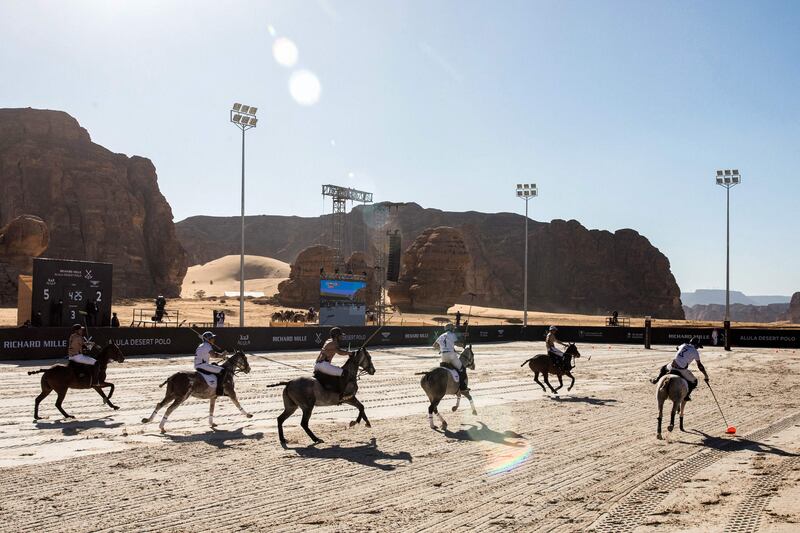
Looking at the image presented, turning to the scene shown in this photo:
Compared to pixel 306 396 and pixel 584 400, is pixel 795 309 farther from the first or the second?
pixel 306 396

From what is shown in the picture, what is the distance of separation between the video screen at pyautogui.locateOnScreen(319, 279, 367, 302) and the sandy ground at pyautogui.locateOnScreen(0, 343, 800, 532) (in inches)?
1268

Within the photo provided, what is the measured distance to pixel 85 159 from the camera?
311 ft

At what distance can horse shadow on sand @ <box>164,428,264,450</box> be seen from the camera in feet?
45.4

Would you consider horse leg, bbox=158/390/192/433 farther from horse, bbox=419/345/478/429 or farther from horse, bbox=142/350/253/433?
horse, bbox=419/345/478/429

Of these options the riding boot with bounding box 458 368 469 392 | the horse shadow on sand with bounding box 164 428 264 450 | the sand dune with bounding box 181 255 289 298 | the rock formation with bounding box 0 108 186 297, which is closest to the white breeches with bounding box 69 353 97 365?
the horse shadow on sand with bounding box 164 428 264 450

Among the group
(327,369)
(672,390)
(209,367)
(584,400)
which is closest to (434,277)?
(584,400)

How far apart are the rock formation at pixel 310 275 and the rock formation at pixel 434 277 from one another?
28.2 ft

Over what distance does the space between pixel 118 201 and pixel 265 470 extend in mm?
90286

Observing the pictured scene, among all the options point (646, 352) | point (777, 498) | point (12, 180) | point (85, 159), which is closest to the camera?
point (777, 498)

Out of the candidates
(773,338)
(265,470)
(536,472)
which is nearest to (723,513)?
(536,472)

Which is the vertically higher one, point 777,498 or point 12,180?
point 12,180

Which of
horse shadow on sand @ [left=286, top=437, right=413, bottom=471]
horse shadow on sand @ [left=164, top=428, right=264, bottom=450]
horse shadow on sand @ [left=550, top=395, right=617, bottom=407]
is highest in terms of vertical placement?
horse shadow on sand @ [left=286, top=437, right=413, bottom=471]

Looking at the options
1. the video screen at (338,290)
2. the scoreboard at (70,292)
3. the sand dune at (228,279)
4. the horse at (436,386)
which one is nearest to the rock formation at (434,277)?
the video screen at (338,290)

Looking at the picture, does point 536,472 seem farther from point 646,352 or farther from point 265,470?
point 646,352
